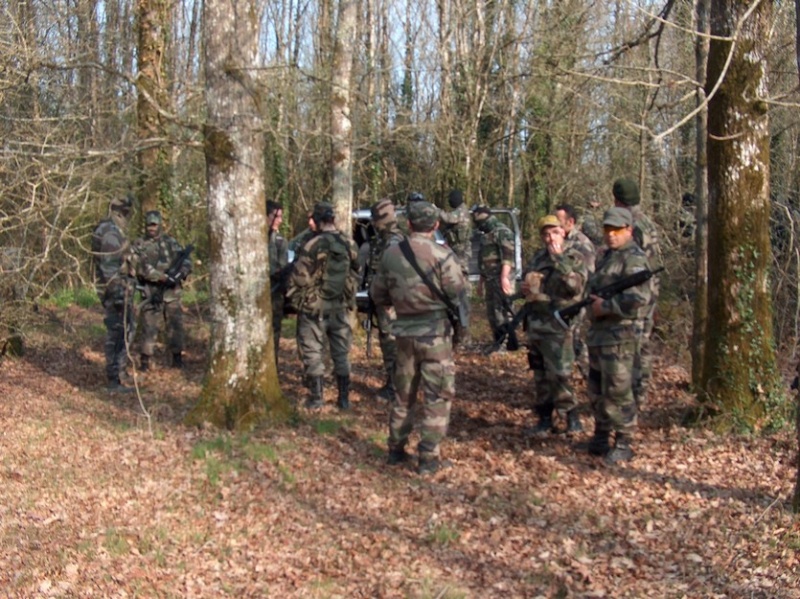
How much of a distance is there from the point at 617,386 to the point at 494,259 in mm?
4882

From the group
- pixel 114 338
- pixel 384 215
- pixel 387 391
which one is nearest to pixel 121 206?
pixel 114 338

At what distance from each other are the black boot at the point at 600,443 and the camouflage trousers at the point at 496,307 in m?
4.34

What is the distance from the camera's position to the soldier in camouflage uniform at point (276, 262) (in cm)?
1015

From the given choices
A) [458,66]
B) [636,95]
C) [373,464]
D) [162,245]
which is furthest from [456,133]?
[373,464]

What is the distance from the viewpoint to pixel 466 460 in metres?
7.26

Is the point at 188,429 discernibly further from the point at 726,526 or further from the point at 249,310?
the point at 726,526

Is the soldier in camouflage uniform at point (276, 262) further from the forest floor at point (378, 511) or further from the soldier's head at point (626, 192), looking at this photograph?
the soldier's head at point (626, 192)

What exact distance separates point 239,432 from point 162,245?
4.15 meters

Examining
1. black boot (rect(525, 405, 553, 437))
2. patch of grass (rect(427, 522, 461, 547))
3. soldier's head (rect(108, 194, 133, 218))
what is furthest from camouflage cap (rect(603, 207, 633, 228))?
soldier's head (rect(108, 194, 133, 218))

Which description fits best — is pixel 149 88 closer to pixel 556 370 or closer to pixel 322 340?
pixel 322 340

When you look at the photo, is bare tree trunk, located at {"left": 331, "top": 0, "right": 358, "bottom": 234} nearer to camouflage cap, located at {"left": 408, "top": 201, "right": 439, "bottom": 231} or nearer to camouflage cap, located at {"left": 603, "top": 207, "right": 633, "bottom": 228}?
camouflage cap, located at {"left": 408, "top": 201, "right": 439, "bottom": 231}

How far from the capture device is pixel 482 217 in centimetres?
1123

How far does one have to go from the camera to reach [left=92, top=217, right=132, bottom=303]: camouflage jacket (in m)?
10.0

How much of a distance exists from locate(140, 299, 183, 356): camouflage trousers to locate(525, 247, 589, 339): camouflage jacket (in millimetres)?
5558
